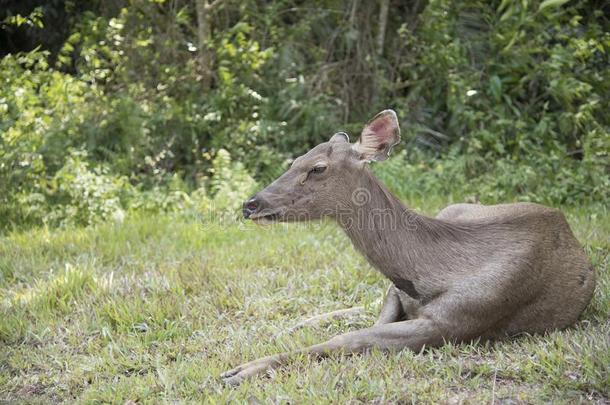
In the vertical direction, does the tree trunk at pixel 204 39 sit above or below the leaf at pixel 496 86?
above

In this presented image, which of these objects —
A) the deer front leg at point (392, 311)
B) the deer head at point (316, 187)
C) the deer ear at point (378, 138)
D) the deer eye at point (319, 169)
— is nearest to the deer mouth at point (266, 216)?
the deer head at point (316, 187)

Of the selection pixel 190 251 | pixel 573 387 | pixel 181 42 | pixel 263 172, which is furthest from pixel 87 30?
pixel 573 387

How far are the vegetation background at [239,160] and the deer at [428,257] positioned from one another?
178 millimetres

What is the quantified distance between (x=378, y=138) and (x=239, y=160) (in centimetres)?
501

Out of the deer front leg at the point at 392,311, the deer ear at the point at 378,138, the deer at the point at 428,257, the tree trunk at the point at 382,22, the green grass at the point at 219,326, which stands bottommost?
the green grass at the point at 219,326

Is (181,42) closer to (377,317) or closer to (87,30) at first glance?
(87,30)

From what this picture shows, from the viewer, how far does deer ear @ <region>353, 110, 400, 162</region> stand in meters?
4.73

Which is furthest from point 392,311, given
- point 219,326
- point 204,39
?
point 204,39

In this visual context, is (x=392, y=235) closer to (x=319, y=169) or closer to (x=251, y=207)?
(x=319, y=169)

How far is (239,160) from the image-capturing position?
9617 millimetres

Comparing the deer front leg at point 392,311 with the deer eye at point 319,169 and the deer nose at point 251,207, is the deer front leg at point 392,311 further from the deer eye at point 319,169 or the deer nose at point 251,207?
the deer nose at point 251,207

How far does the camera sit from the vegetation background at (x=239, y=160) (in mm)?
4406

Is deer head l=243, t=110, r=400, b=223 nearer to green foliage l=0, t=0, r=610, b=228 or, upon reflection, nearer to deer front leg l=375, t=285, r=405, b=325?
deer front leg l=375, t=285, r=405, b=325

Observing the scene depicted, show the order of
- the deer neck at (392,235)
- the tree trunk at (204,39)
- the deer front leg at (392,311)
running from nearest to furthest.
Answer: the deer neck at (392,235) → the deer front leg at (392,311) → the tree trunk at (204,39)
